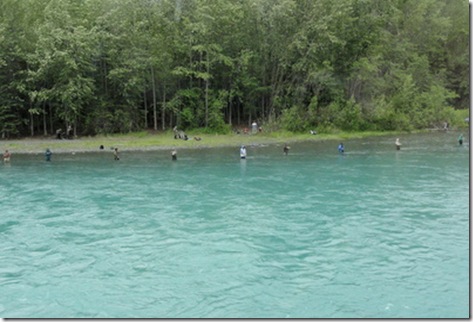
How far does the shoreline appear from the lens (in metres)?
52.8

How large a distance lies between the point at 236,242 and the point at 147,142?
37.5m

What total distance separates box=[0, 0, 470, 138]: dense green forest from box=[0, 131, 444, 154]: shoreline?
296cm

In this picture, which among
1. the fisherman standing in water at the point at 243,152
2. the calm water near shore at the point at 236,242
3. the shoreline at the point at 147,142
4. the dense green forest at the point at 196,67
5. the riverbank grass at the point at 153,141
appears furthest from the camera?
the dense green forest at the point at 196,67

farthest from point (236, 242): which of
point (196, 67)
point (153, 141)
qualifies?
point (196, 67)

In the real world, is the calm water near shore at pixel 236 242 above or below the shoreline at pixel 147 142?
below

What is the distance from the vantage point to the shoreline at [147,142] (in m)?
52.8

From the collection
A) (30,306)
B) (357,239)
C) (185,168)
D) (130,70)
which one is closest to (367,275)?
(357,239)

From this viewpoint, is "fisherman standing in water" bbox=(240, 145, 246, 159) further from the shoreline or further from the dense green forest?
the dense green forest

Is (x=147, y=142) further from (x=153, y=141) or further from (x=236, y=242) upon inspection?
(x=236, y=242)

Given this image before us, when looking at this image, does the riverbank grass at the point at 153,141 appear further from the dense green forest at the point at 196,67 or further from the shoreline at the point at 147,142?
the dense green forest at the point at 196,67

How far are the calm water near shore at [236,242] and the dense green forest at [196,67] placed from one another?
76.6 ft

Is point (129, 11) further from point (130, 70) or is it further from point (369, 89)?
point (369, 89)

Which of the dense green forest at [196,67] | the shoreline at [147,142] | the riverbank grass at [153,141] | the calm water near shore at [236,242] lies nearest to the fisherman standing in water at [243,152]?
the calm water near shore at [236,242]

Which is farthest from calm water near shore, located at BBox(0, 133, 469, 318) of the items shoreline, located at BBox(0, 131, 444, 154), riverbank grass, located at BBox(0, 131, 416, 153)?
riverbank grass, located at BBox(0, 131, 416, 153)
